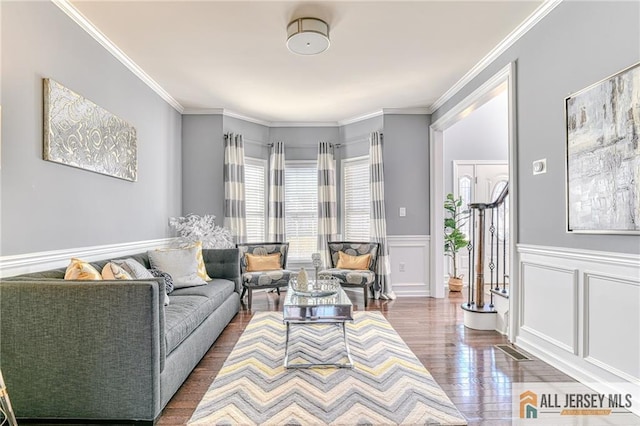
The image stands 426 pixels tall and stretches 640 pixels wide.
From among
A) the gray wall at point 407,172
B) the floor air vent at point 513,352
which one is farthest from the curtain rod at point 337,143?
the floor air vent at point 513,352

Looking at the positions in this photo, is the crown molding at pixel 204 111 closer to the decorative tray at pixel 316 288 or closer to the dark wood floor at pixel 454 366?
the dark wood floor at pixel 454 366

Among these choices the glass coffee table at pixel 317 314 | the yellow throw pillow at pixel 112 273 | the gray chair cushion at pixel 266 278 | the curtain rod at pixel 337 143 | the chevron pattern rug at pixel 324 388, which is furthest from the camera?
the curtain rod at pixel 337 143

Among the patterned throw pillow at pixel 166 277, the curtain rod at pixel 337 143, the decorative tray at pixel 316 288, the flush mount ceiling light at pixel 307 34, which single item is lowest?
the decorative tray at pixel 316 288

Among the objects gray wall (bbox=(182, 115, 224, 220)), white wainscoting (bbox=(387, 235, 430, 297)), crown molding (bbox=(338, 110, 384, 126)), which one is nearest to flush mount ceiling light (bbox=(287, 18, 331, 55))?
crown molding (bbox=(338, 110, 384, 126))

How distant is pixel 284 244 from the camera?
5.08 metres

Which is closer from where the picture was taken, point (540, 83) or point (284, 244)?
point (540, 83)

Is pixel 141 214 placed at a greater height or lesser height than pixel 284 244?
greater

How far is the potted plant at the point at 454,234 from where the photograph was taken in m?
5.60

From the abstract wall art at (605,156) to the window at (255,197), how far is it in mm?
4229

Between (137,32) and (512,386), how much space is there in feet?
13.0

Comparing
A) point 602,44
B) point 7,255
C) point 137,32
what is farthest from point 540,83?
point 7,255

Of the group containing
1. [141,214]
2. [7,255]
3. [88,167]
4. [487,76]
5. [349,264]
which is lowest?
[349,264]

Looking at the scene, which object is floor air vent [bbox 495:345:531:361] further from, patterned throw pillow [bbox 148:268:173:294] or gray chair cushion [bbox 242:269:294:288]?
patterned throw pillow [bbox 148:268:173:294]

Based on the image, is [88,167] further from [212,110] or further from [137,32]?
[212,110]
